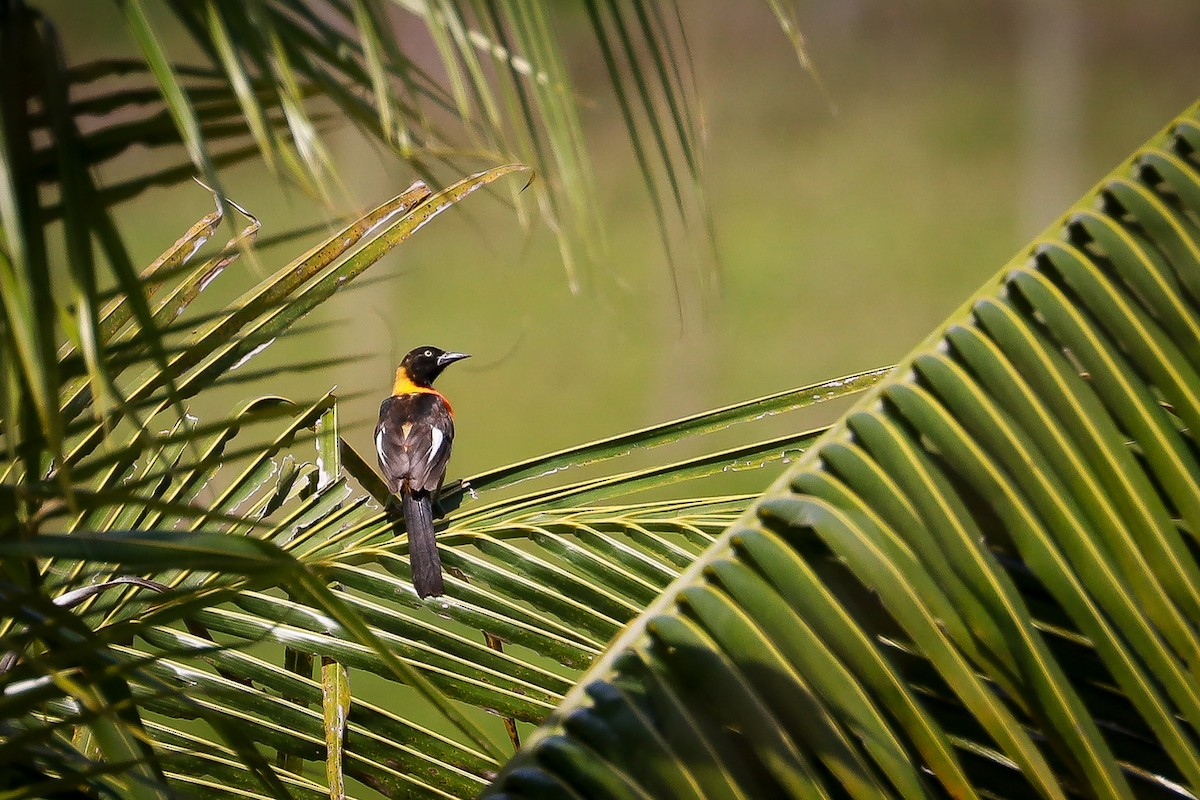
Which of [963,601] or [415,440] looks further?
[415,440]

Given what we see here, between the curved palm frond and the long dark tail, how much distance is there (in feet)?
1.44

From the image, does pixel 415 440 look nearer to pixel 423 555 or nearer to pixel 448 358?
pixel 448 358

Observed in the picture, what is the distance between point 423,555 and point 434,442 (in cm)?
158

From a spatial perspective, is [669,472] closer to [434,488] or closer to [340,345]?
[434,488]

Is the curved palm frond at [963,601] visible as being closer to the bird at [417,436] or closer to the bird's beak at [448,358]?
the bird at [417,436]

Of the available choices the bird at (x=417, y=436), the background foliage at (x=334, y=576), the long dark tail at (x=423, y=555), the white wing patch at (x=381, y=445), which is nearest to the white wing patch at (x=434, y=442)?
the bird at (x=417, y=436)

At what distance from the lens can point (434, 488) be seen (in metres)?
2.39

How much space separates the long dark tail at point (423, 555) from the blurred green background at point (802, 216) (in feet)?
17.4

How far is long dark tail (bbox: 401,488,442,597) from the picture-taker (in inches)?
43.5

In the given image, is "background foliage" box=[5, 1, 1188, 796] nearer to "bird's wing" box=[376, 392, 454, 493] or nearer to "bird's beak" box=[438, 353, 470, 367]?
"bird's wing" box=[376, 392, 454, 493]

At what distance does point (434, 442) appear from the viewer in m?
2.78

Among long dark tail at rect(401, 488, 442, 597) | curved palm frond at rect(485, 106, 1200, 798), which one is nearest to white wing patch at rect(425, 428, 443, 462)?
long dark tail at rect(401, 488, 442, 597)

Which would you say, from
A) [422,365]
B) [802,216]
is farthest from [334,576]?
[802,216]

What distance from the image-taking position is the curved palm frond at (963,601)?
0.65 m
